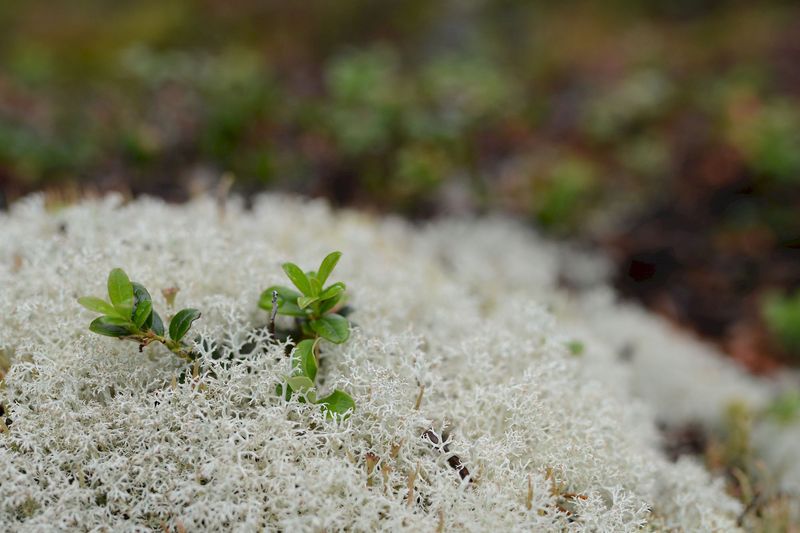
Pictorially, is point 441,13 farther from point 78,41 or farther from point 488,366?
point 488,366

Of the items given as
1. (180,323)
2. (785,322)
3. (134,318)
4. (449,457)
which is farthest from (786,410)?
(134,318)

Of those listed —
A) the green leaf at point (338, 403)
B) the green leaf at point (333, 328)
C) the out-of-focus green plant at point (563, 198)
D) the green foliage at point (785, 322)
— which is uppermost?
the green leaf at point (333, 328)

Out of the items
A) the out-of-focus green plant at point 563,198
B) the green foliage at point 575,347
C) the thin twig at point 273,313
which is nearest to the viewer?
the thin twig at point 273,313

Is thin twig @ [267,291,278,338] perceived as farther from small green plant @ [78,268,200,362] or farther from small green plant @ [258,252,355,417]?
small green plant @ [78,268,200,362]

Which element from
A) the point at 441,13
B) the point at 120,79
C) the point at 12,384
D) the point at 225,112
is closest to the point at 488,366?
the point at 12,384

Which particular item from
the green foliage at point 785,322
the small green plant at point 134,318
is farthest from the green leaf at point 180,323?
the green foliage at point 785,322

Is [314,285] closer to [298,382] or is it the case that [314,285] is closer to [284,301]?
[284,301]

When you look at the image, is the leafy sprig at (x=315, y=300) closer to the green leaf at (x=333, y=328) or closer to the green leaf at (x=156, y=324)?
the green leaf at (x=333, y=328)
